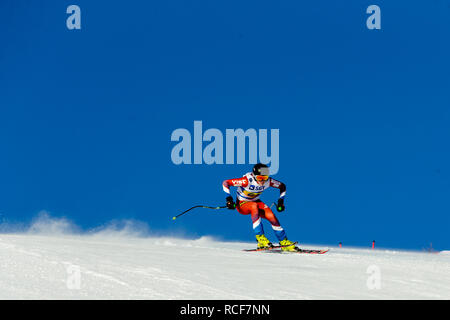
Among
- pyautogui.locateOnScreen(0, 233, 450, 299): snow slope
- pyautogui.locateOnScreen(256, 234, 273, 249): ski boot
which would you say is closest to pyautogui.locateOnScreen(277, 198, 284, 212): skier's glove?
pyautogui.locateOnScreen(256, 234, 273, 249): ski boot

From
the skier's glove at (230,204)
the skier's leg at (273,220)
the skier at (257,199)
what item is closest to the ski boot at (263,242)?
the skier at (257,199)

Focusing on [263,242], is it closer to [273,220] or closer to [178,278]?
[273,220]

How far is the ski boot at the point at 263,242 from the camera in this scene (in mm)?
10469

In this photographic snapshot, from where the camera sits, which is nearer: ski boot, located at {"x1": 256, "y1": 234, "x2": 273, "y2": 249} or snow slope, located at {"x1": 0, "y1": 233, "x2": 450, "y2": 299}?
snow slope, located at {"x1": 0, "y1": 233, "x2": 450, "y2": 299}

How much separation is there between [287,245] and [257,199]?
122 cm

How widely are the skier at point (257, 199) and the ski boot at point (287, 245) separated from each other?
0.08ft

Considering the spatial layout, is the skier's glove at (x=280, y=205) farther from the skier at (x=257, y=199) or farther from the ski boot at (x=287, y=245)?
the ski boot at (x=287, y=245)

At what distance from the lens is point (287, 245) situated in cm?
1034

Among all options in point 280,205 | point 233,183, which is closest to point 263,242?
point 280,205

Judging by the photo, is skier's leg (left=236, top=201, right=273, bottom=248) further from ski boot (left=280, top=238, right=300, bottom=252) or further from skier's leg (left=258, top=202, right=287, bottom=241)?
ski boot (left=280, top=238, right=300, bottom=252)

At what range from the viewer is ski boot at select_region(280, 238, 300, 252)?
10297mm

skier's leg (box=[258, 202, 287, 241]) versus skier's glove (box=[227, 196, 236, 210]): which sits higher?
skier's glove (box=[227, 196, 236, 210])

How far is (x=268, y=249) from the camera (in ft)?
34.0
